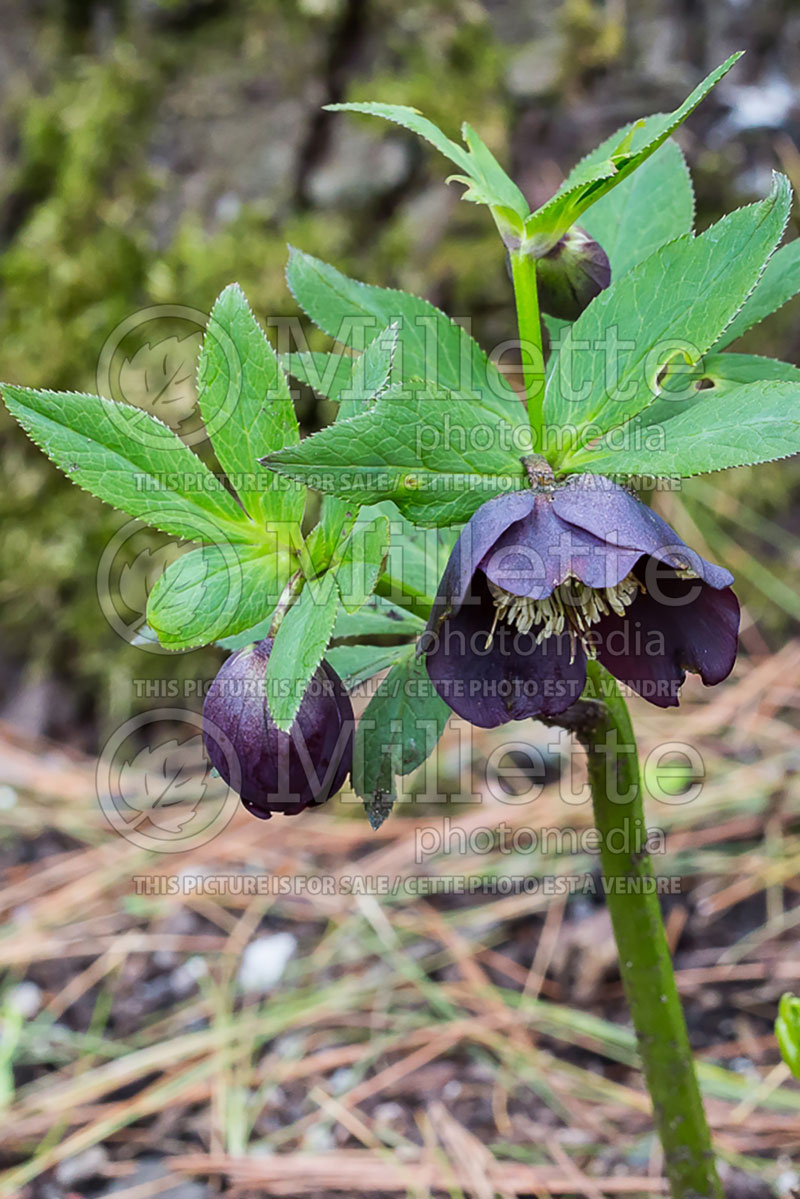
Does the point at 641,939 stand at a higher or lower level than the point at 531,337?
lower

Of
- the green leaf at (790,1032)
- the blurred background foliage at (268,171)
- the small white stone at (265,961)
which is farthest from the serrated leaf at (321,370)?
the blurred background foliage at (268,171)

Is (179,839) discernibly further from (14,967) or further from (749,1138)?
(749,1138)

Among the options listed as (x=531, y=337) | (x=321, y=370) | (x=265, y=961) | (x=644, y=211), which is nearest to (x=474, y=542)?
(x=531, y=337)

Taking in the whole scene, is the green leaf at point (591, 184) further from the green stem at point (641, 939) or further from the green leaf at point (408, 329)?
the green stem at point (641, 939)

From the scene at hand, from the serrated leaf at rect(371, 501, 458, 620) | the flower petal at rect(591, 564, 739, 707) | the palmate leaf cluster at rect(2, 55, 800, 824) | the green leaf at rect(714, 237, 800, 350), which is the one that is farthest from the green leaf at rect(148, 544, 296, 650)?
the green leaf at rect(714, 237, 800, 350)

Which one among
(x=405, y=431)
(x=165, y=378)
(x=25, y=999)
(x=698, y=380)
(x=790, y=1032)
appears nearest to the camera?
(x=405, y=431)

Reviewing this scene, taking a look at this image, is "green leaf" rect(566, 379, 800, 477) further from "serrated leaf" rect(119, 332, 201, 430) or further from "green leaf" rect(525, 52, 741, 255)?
"serrated leaf" rect(119, 332, 201, 430)

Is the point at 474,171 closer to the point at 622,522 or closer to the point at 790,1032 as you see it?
the point at 622,522
